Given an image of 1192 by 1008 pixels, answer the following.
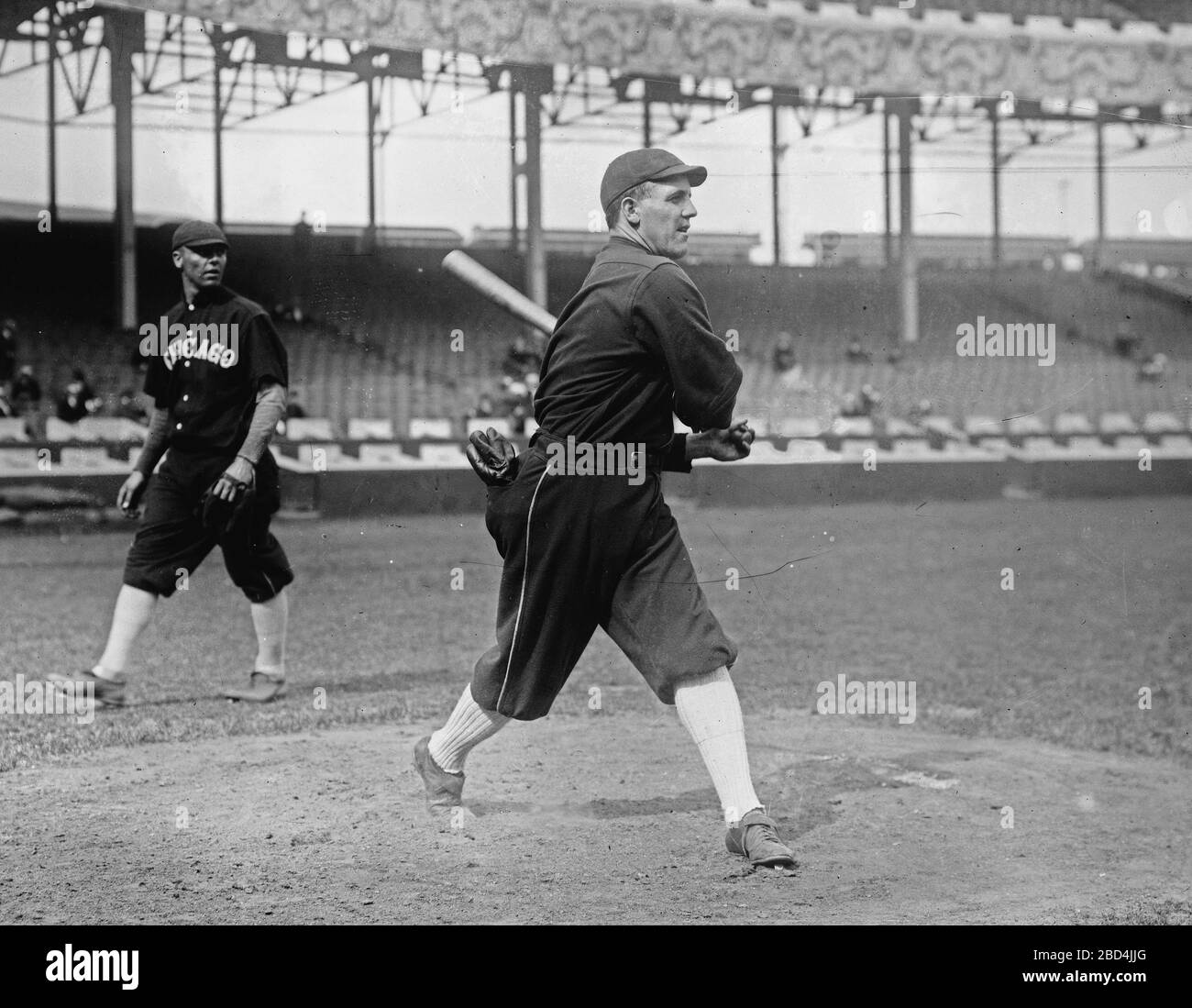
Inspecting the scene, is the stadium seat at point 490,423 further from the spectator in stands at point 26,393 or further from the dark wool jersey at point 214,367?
the dark wool jersey at point 214,367

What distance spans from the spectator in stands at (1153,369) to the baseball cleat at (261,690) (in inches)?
742

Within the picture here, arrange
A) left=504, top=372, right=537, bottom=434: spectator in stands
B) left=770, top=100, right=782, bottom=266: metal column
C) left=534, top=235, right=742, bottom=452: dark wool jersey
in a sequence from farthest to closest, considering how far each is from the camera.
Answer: left=504, top=372, right=537, bottom=434: spectator in stands < left=770, top=100, right=782, bottom=266: metal column < left=534, top=235, right=742, bottom=452: dark wool jersey

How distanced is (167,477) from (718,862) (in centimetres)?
323

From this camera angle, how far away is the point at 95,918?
3490 mm

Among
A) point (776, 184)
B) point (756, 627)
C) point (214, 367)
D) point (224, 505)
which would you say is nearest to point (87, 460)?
point (776, 184)

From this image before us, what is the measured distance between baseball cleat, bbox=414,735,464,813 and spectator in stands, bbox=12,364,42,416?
12.2 meters

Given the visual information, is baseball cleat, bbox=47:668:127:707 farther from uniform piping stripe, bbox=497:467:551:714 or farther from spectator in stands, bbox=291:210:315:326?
spectator in stands, bbox=291:210:315:326

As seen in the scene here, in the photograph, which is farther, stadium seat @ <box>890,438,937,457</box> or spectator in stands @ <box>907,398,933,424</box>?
spectator in stands @ <box>907,398,933,424</box>

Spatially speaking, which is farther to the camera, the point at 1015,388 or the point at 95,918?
the point at 1015,388

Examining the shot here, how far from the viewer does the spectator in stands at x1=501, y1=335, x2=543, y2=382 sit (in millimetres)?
15898

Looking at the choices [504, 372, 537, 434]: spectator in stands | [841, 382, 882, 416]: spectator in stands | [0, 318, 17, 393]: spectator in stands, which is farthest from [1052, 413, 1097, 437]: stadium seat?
[0, 318, 17, 393]: spectator in stands

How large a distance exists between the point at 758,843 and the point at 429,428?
1283cm
